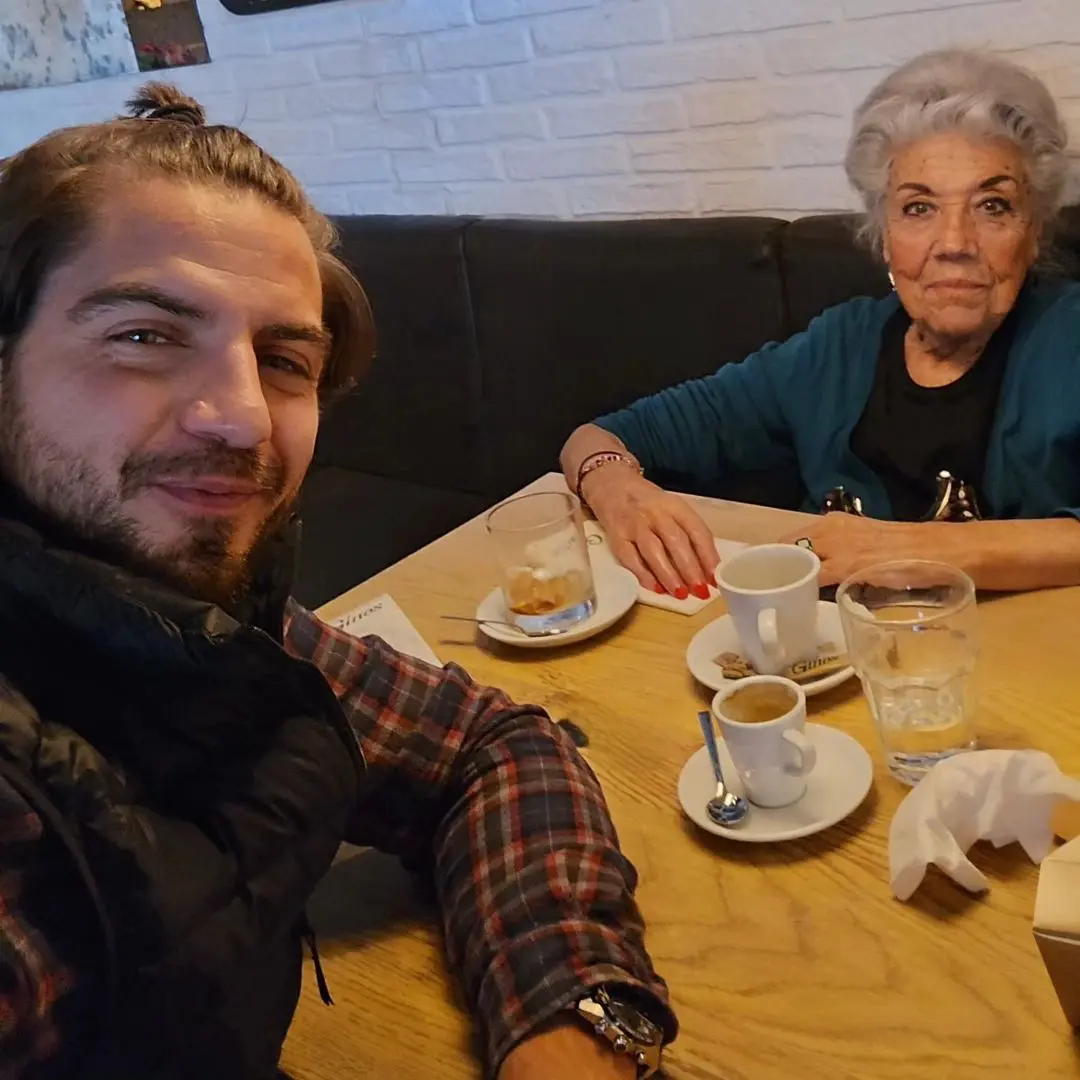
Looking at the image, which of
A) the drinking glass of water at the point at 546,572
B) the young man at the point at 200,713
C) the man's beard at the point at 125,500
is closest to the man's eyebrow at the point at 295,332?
the young man at the point at 200,713

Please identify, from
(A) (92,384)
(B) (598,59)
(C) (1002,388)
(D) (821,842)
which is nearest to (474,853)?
(D) (821,842)

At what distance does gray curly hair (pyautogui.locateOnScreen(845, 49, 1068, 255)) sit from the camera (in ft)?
5.18

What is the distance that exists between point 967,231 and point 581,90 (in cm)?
96

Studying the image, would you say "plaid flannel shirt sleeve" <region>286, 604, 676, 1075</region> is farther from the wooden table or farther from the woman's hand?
the woman's hand

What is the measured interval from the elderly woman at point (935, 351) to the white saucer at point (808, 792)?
0.36m

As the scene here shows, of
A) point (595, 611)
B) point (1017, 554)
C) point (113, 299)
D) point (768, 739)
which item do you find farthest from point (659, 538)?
point (113, 299)

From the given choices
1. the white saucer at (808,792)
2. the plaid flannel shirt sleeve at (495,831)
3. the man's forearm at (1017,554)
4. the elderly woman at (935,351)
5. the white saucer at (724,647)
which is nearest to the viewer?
the plaid flannel shirt sleeve at (495,831)

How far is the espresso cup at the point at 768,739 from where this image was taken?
3.01ft

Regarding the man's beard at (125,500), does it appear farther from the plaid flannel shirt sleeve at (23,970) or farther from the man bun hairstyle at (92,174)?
the plaid flannel shirt sleeve at (23,970)

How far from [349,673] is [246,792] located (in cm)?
27

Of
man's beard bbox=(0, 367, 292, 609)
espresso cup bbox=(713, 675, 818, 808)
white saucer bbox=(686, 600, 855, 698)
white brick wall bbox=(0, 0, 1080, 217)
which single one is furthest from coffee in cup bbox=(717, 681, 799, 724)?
white brick wall bbox=(0, 0, 1080, 217)

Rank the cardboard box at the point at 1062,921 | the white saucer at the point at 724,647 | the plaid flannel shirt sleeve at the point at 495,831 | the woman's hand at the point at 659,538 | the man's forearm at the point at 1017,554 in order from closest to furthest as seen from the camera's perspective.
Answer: the cardboard box at the point at 1062,921
the plaid flannel shirt sleeve at the point at 495,831
the white saucer at the point at 724,647
the man's forearm at the point at 1017,554
the woman's hand at the point at 659,538

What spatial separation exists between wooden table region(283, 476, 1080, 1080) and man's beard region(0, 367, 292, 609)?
0.29 metres

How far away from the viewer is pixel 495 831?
951mm
